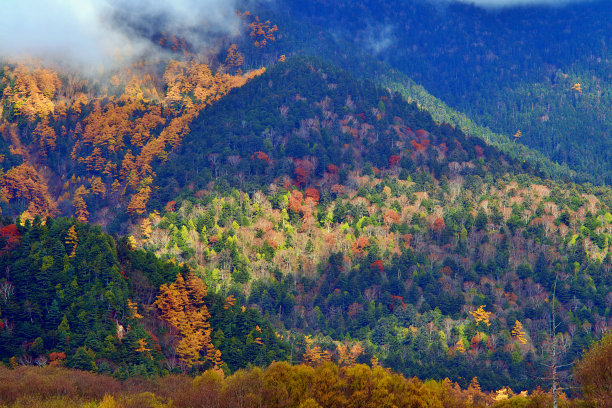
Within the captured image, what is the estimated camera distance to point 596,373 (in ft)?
263

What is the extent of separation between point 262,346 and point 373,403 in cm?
5144

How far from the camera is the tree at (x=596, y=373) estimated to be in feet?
257


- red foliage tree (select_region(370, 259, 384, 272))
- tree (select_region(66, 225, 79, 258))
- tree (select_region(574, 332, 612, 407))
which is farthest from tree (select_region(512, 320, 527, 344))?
tree (select_region(66, 225, 79, 258))

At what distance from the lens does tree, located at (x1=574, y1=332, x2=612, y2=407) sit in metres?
78.2

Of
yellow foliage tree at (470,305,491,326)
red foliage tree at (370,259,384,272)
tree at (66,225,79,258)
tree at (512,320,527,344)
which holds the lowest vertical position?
tree at (512,320,527,344)

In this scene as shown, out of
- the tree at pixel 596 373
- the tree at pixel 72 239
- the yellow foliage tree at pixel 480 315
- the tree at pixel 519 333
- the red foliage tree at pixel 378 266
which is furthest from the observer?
the red foliage tree at pixel 378 266


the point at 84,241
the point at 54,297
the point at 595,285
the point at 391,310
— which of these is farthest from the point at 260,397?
the point at 595,285

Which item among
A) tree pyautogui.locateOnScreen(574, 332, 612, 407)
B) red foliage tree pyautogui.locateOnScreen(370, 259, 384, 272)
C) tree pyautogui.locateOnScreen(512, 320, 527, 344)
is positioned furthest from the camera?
red foliage tree pyautogui.locateOnScreen(370, 259, 384, 272)

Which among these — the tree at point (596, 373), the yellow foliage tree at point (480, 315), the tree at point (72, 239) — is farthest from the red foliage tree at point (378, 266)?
the tree at point (596, 373)

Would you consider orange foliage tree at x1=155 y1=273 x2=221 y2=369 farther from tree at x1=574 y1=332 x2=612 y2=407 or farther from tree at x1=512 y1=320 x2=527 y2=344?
tree at x1=512 y1=320 x2=527 y2=344

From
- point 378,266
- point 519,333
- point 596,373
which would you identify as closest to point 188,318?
point 378,266

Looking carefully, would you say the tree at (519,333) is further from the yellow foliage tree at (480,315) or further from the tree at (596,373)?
the tree at (596,373)

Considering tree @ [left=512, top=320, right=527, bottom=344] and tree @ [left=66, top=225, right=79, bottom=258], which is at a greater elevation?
tree @ [left=66, top=225, right=79, bottom=258]

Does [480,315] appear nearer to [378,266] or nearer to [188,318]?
[378,266]
